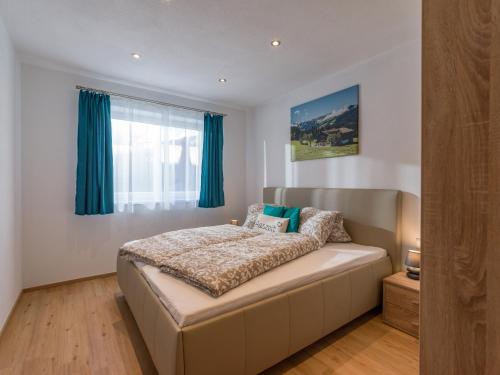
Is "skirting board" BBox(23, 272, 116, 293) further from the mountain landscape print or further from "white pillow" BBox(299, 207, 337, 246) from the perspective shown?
the mountain landscape print

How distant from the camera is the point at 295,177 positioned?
3621mm

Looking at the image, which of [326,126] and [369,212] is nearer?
[369,212]

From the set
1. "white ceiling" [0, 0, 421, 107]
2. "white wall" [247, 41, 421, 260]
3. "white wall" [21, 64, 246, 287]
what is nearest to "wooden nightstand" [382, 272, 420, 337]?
"white wall" [247, 41, 421, 260]

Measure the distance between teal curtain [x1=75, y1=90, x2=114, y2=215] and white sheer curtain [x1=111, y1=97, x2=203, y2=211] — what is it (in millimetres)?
135

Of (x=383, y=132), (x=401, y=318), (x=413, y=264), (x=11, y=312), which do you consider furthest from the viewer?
(x=383, y=132)

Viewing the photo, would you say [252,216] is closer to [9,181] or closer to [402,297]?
[402,297]

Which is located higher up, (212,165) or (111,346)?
(212,165)

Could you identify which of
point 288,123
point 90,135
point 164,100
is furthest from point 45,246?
point 288,123

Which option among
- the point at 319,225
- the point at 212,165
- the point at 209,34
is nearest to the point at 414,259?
the point at 319,225

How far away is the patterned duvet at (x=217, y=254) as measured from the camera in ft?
5.27

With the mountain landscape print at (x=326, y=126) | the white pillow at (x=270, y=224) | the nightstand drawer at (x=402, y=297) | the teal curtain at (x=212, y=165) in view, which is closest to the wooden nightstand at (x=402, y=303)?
the nightstand drawer at (x=402, y=297)

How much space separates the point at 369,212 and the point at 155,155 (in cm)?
287

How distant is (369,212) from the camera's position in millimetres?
2646

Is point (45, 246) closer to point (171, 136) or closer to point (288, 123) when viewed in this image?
point (171, 136)
